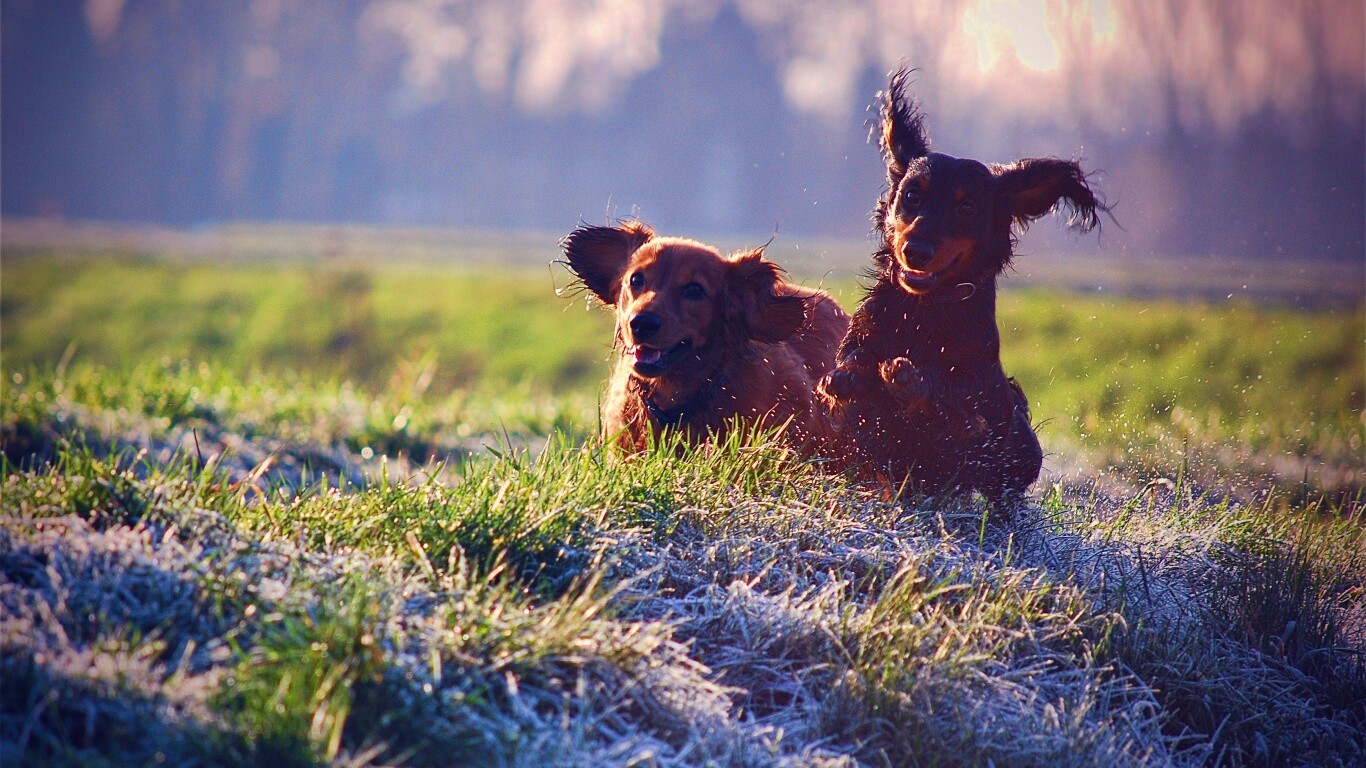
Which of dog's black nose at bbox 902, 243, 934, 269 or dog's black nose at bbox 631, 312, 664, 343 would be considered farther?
dog's black nose at bbox 631, 312, 664, 343

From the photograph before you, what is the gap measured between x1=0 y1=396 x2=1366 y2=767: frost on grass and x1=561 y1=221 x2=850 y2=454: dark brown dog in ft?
1.47

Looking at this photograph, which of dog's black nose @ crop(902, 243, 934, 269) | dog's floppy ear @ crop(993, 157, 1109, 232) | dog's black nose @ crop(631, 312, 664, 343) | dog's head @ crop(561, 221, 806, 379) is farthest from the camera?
dog's head @ crop(561, 221, 806, 379)

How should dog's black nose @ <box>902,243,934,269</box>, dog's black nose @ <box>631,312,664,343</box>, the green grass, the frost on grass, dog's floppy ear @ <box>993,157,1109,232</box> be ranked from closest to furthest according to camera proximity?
the frost on grass, dog's black nose @ <box>902,243,934,269</box>, dog's floppy ear @ <box>993,157,1109,232</box>, dog's black nose @ <box>631,312,664,343</box>, the green grass

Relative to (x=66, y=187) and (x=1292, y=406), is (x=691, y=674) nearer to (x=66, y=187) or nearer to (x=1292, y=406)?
(x=1292, y=406)

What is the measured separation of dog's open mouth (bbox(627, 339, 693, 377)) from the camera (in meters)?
4.20

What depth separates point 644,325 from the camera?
4.14m

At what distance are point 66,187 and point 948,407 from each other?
81.0 m

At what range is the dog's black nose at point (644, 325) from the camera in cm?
413

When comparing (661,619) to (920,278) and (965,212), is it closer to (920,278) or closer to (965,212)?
(920,278)

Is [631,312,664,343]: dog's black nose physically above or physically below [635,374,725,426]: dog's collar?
above

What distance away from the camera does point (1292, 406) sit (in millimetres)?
10734

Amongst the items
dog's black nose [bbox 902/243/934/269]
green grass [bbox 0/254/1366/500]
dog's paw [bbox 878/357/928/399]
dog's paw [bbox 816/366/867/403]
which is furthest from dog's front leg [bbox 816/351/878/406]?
green grass [bbox 0/254/1366/500]

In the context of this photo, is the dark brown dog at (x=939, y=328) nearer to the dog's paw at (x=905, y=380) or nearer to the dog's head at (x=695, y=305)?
the dog's paw at (x=905, y=380)

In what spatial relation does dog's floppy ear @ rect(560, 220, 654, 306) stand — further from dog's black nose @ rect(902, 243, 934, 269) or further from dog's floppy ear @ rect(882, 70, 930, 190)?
dog's black nose @ rect(902, 243, 934, 269)
